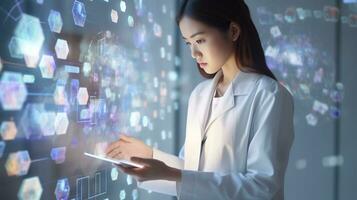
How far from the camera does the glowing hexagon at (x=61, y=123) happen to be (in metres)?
1.10

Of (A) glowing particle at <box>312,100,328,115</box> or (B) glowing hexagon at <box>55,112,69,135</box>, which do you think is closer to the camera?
(B) glowing hexagon at <box>55,112,69,135</box>

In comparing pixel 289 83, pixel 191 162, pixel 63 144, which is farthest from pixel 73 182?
pixel 289 83

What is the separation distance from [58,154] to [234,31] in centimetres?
60

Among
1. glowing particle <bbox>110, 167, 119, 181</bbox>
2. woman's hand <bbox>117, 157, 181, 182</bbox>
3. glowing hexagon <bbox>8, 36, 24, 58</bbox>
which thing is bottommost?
glowing particle <bbox>110, 167, 119, 181</bbox>

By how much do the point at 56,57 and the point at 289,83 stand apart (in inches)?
60.7

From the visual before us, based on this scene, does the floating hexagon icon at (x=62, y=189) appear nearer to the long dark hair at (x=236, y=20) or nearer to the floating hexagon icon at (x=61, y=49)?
the floating hexagon icon at (x=61, y=49)

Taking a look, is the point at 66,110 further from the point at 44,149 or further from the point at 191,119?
the point at 191,119

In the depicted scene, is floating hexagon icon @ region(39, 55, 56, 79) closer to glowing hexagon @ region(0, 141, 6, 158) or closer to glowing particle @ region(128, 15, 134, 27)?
glowing hexagon @ region(0, 141, 6, 158)

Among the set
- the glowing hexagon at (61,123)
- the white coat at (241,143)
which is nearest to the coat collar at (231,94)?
the white coat at (241,143)

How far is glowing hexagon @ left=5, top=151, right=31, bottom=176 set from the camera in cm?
92

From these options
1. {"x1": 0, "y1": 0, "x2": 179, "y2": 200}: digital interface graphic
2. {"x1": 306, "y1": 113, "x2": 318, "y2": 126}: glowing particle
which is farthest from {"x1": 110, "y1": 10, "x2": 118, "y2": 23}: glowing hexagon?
{"x1": 306, "y1": 113, "x2": 318, "y2": 126}: glowing particle

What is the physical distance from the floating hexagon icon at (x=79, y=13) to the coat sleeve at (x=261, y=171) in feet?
1.74

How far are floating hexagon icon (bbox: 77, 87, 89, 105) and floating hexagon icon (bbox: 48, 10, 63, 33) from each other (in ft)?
0.64

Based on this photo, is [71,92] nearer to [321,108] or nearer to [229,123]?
[229,123]
